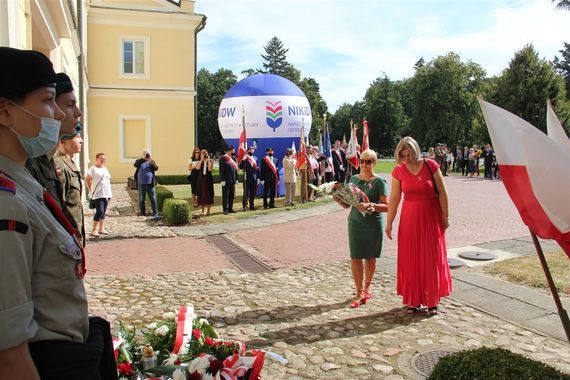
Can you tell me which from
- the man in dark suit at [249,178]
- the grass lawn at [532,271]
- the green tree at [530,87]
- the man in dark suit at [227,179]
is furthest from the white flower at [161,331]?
the green tree at [530,87]

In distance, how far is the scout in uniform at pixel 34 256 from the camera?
1626 mm

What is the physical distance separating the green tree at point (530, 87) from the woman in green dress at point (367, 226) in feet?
116

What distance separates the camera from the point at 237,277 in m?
7.75

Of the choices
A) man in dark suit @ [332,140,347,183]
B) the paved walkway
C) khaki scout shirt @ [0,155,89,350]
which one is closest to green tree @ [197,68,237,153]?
man in dark suit @ [332,140,347,183]

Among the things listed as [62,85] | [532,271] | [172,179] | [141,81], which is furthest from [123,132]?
[62,85]

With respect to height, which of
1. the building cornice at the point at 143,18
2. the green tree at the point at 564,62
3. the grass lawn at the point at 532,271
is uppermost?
the green tree at the point at 564,62

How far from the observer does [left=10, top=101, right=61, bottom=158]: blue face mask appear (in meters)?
1.88

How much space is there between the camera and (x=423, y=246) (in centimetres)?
575

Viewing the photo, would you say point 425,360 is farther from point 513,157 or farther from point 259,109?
point 259,109

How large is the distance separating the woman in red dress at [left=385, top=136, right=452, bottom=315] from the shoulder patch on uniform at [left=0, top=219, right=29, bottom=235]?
464 cm

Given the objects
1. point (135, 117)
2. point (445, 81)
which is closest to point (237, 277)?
point (135, 117)

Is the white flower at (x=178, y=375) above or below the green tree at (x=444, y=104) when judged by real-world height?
below

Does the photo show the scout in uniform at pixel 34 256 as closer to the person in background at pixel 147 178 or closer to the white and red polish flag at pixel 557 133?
the white and red polish flag at pixel 557 133

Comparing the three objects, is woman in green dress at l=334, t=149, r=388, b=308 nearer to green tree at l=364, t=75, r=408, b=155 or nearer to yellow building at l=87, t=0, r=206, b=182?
yellow building at l=87, t=0, r=206, b=182
